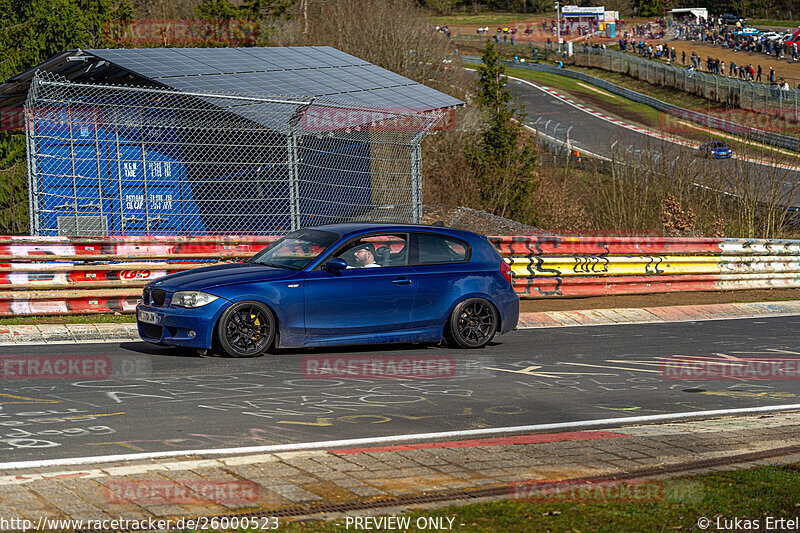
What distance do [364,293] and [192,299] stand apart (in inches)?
75.5

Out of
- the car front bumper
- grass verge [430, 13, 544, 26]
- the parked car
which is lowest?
the car front bumper

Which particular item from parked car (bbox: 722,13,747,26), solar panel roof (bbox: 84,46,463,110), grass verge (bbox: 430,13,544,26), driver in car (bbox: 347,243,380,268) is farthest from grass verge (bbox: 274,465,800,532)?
grass verge (bbox: 430,13,544,26)

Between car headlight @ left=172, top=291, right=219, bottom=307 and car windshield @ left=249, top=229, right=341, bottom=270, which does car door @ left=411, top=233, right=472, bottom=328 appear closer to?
car windshield @ left=249, top=229, right=341, bottom=270

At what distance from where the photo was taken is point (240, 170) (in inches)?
646

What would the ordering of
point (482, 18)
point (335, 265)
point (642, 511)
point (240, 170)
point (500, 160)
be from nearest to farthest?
point (642, 511) < point (335, 265) < point (240, 170) < point (500, 160) < point (482, 18)

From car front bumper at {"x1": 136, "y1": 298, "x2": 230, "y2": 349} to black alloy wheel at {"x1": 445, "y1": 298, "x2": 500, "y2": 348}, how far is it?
9.24 feet

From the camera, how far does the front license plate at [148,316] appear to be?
10.2 metres

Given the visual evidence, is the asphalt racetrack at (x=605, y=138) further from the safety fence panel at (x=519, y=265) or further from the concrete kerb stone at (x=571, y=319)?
the concrete kerb stone at (x=571, y=319)

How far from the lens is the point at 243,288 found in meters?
10.1

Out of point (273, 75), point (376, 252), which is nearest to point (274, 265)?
point (376, 252)

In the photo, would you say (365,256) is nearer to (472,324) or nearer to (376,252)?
(376,252)

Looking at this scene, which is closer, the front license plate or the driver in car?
the front license plate

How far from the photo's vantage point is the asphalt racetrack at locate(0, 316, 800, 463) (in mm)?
6895

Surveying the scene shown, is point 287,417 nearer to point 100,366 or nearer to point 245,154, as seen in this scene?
point 100,366
